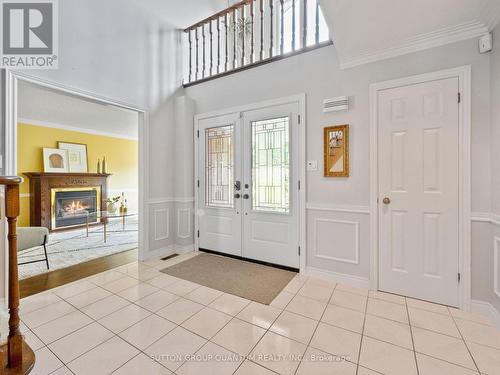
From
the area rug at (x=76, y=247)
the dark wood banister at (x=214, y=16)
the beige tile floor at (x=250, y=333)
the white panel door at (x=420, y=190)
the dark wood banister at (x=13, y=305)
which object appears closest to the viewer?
the dark wood banister at (x=13, y=305)

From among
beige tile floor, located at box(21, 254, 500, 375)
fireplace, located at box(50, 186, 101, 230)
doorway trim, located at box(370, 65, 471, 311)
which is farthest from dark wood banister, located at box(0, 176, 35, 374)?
fireplace, located at box(50, 186, 101, 230)

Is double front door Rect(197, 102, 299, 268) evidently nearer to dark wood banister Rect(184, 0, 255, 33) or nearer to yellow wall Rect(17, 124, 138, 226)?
dark wood banister Rect(184, 0, 255, 33)

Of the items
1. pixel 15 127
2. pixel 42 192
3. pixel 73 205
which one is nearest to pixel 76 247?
pixel 42 192

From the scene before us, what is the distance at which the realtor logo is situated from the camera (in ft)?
7.48

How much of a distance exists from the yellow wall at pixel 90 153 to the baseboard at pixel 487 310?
7576mm

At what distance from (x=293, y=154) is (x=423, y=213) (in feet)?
4.92

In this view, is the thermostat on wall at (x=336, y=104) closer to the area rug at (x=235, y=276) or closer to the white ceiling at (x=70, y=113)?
the area rug at (x=235, y=276)

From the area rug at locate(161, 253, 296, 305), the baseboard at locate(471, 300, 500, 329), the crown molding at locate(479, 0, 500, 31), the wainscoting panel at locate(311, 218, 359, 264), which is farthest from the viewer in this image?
the wainscoting panel at locate(311, 218, 359, 264)

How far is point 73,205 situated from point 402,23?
7217 mm

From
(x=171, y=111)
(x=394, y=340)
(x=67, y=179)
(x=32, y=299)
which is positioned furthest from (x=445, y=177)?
(x=67, y=179)

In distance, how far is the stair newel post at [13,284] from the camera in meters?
1.23

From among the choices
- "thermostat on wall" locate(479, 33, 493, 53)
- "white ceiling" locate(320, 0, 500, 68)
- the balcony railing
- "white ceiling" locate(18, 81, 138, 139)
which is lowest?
"thermostat on wall" locate(479, 33, 493, 53)

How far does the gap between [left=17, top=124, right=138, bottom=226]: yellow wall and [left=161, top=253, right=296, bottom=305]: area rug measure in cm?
457

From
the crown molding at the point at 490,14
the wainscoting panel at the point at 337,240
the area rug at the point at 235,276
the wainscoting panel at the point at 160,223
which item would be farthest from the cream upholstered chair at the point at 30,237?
the crown molding at the point at 490,14
